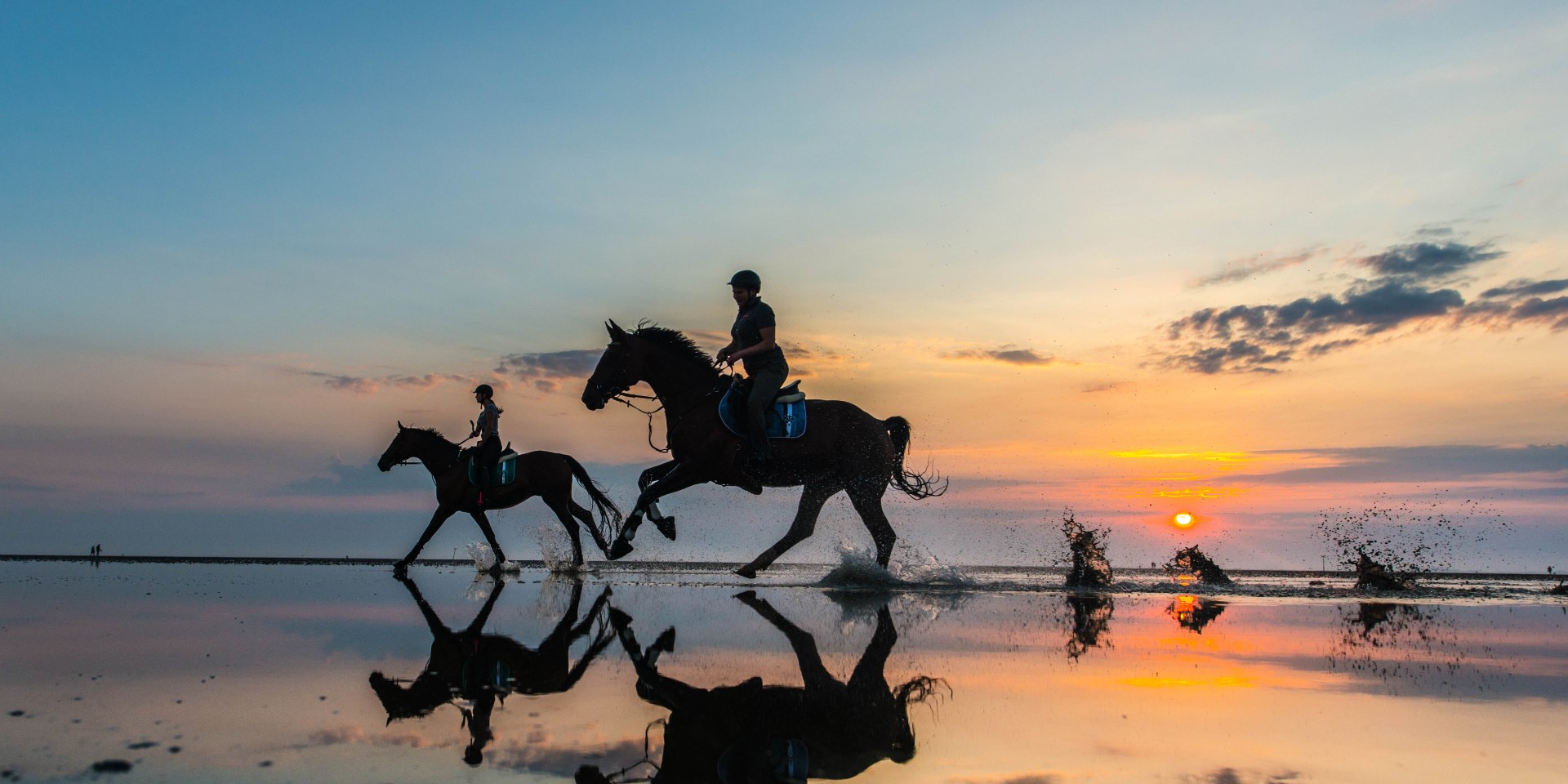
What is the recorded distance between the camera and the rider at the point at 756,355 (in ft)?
39.8

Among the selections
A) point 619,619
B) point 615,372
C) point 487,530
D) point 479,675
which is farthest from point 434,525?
point 479,675

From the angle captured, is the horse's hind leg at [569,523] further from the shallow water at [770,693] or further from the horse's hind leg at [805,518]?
the shallow water at [770,693]

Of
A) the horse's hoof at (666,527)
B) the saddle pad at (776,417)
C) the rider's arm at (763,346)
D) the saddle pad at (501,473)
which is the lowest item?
the horse's hoof at (666,527)

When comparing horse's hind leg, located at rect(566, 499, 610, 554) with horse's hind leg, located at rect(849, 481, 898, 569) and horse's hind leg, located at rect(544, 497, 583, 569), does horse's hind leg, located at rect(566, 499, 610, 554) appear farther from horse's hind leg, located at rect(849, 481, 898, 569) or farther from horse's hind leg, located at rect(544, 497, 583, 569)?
horse's hind leg, located at rect(849, 481, 898, 569)

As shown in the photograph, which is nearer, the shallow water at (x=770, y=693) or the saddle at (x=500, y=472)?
the shallow water at (x=770, y=693)

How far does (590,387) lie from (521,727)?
29.7 ft

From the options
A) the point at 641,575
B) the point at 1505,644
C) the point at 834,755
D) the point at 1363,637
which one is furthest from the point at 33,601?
the point at 1505,644

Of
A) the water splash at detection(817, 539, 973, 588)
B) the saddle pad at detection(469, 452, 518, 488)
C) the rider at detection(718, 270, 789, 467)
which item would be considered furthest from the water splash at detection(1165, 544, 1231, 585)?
the saddle pad at detection(469, 452, 518, 488)

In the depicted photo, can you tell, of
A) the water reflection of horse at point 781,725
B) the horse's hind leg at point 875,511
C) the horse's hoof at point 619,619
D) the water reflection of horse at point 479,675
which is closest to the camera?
the water reflection of horse at point 781,725

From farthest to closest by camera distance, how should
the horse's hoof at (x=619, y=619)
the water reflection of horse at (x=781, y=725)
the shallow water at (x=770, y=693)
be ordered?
the horse's hoof at (x=619, y=619) → the shallow water at (x=770, y=693) → the water reflection of horse at (x=781, y=725)

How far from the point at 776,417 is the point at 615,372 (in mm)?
2003

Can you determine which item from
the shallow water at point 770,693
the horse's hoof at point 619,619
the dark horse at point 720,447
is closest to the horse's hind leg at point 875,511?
the dark horse at point 720,447

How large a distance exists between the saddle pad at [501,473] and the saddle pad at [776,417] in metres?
6.42

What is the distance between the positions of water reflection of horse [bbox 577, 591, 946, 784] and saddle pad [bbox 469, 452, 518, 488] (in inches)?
488
